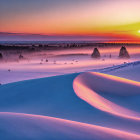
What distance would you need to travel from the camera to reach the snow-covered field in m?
2.99

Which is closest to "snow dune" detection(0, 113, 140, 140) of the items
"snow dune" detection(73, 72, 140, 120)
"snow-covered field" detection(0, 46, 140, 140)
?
"snow-covered field" detection(0, 46, 140, 140)

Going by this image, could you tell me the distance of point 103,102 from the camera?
652 centimetres

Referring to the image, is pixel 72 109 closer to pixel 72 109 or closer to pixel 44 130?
pixel 72 109

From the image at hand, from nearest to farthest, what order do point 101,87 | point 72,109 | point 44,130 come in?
1. point 44,130
2. point 72,109
3. point 101,87

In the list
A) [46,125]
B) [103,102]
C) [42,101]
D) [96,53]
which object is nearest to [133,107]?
[103,102]

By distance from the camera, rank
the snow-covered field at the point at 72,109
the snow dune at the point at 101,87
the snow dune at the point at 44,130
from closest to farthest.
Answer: the snow dune at the point at 44,130
the snow-covered field at the point at 72,109
the snow dune at the point at 101,87

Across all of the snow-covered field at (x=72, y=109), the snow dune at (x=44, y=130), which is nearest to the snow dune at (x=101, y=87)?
the snow-covered field at (x=72, y=109)

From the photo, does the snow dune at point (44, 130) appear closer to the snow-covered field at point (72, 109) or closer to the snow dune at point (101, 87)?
the snow-covered field at point (72, 109)

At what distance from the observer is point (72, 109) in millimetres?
5594

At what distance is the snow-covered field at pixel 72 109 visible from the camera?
2994mm

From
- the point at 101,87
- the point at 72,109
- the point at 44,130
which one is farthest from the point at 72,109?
the point at 44,130

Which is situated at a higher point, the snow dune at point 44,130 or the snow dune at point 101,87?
the snow dune at point 44,130

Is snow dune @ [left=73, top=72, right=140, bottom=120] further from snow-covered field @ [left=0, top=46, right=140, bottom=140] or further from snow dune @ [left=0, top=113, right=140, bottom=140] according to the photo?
snow dune @ [left=0, top=113, right=140, bottom=140]

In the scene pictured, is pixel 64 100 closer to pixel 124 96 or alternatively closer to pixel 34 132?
pixel 124 96
